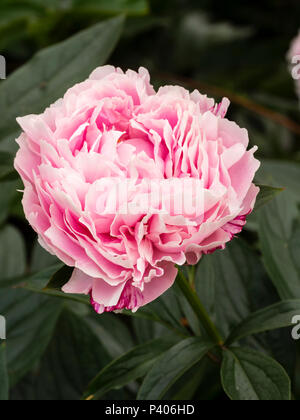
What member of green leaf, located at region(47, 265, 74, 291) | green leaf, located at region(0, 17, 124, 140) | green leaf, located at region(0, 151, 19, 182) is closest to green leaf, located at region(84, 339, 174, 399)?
green leaf, located at region(47, 265, 74, 291)

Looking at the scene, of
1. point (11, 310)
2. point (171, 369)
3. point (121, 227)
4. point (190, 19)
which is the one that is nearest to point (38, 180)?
point (121, 227)

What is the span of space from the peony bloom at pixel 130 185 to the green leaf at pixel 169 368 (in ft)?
0.45

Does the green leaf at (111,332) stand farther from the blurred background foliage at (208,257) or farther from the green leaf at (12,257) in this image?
the green leaf at (12,257)

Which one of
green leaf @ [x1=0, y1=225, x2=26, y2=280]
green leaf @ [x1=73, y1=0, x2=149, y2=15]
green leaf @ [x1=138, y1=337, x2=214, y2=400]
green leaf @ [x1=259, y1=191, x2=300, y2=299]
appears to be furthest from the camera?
green leaf @ [x1=73, y1=0, x2=149, y2=15]

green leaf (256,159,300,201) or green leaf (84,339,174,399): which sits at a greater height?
green leaf (256,159,300,201)

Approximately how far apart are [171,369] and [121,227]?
7.8 inches

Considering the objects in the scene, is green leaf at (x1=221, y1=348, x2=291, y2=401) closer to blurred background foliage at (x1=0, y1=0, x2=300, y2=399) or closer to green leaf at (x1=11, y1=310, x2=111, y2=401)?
blurred background foliage at (x1=0, y1=0, x2=300, y2=399)

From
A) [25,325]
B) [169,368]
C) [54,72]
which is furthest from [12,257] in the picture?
[169,368]

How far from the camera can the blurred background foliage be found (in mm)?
783

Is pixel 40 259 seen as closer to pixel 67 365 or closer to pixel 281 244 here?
pixel 67 365

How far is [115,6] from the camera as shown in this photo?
119 centimetres

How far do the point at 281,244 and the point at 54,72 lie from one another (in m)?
0.44

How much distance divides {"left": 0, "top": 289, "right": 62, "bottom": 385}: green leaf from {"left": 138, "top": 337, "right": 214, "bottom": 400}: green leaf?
22cm
